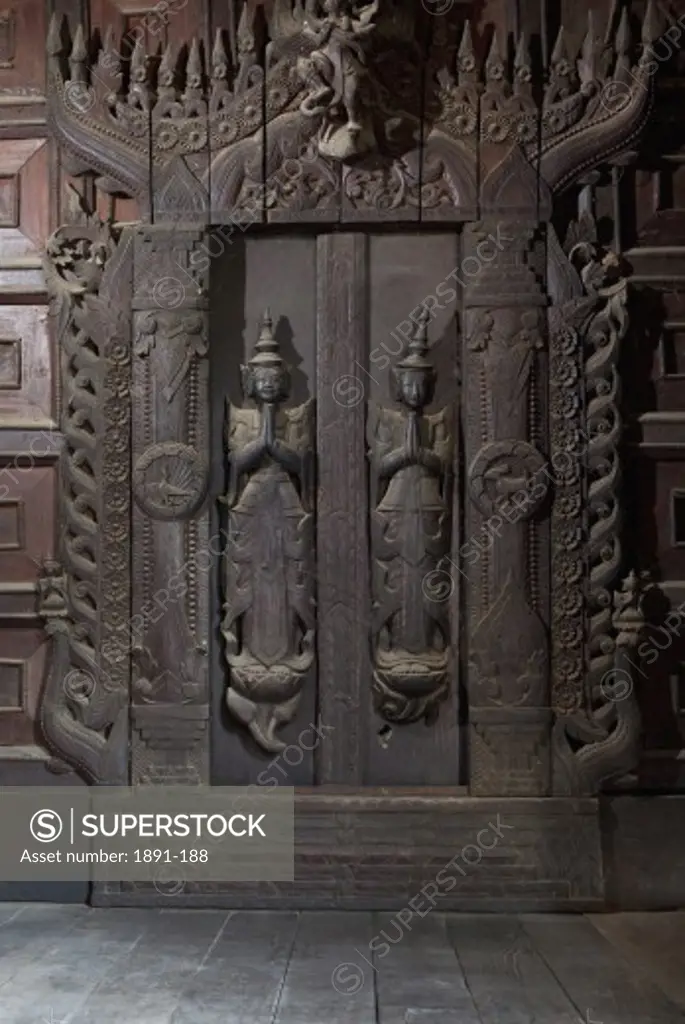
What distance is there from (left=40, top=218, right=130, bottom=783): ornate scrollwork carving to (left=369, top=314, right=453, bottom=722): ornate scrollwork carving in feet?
3.20

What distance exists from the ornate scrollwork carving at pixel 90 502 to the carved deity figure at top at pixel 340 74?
899 millimetres

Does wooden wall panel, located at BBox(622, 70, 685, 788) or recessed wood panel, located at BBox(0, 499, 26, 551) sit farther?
recessed wood panel, located at BBox(0, 499, 26, 551)

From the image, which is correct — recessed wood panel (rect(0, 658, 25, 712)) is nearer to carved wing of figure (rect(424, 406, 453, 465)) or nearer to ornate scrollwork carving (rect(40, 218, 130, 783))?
ornate scrollwork carving (rect(40, 218, 130, 783))

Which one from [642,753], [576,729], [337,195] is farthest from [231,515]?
[642,753]

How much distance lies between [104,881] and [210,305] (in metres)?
2.21

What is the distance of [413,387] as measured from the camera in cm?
390

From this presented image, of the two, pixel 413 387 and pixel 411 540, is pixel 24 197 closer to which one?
pixel 413 387

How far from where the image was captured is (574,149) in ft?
12.8

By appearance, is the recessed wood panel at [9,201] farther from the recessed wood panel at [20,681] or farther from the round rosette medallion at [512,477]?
the round rosette medallion at [512,477]

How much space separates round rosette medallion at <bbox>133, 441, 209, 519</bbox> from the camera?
3.92 m

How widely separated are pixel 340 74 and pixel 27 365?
5.35ft

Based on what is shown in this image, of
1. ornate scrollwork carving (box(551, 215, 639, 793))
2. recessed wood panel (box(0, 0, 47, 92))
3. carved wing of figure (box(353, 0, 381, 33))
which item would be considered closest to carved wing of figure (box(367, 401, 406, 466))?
ornate scrollwork carving (box(551, 215, 639, 793))

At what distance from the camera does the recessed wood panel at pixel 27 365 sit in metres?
4.07

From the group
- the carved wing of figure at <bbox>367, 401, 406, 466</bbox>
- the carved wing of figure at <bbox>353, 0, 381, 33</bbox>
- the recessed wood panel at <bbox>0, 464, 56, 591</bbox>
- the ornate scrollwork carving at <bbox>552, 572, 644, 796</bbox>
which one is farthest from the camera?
the recessed wood panel at <bbox>0, 464, 56, 591</bbox>
